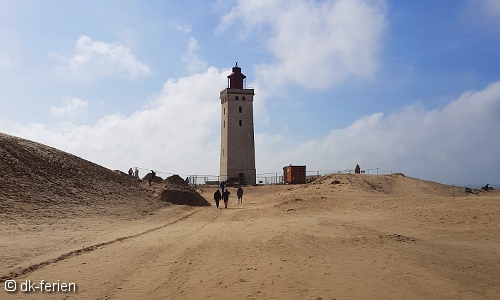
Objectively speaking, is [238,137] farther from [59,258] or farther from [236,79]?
[59,258]

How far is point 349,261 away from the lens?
11.1m

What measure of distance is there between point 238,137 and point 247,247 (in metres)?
44.8

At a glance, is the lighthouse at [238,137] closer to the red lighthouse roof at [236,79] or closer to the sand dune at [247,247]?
the red lighthouse roof at [236,79]

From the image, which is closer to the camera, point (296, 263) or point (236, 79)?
point (296, 263)

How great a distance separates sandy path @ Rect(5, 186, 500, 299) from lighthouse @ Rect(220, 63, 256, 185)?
3833cm

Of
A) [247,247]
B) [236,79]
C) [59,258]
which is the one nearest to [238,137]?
[236,79]

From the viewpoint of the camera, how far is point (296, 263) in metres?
10.8

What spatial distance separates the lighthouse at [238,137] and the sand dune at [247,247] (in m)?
29.3

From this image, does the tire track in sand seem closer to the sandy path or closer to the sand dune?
the sand dune

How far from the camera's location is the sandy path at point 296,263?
845 centimetres

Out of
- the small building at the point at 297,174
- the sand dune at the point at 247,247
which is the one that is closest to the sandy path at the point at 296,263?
the sand dune at the point at 247,247

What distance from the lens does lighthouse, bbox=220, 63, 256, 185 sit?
56.8 meters

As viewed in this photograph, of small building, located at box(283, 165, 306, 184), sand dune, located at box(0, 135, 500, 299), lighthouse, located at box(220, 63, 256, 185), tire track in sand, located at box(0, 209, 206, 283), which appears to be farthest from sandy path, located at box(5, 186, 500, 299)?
lighthouse, located at box(220, 63, 256, 185)

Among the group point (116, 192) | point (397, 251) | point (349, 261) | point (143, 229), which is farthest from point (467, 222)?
point (116, 192)
